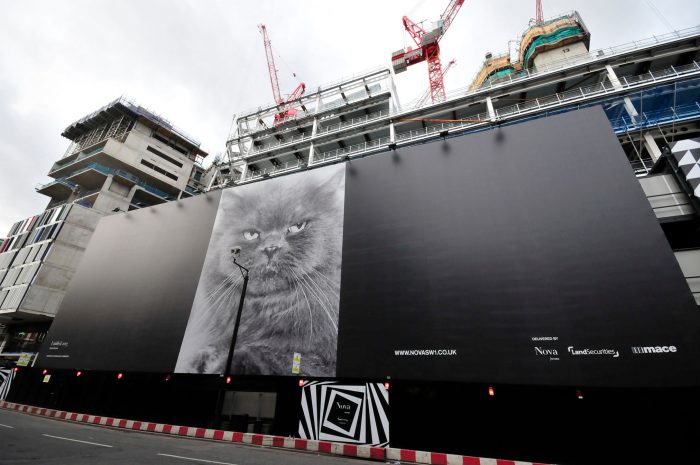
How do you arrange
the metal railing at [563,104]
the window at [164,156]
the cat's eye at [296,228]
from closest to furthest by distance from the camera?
the cat's eye at [296,228] < the metal railing at [563,104] < the window at [164,156]

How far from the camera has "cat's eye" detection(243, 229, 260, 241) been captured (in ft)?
69.3

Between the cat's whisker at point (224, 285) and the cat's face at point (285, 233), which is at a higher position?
the cat's face at point (285, 233)

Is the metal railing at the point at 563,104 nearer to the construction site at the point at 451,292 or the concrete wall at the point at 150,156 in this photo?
the construction site at the point at 451,292

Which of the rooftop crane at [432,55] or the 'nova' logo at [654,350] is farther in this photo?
the rooftop crane at [432,55]

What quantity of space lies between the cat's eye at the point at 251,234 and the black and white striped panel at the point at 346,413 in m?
10.6

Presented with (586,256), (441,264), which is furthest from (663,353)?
(441,264)

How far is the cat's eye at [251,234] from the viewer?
69.3 feet

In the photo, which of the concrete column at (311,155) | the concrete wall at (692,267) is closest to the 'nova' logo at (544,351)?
the concrete wall at (692,267)

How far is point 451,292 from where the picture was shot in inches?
565

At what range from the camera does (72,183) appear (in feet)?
159

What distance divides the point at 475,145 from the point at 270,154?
25.9 metres

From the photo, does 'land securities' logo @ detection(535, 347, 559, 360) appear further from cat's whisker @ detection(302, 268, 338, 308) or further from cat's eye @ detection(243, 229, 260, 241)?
cat's eye @ detection(243, 229, 260, 241)

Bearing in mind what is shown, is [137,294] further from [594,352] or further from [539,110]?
[539,110]

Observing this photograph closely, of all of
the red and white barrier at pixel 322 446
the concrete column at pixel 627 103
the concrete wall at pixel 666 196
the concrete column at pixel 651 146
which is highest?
the concrete column at pixel 627 103
